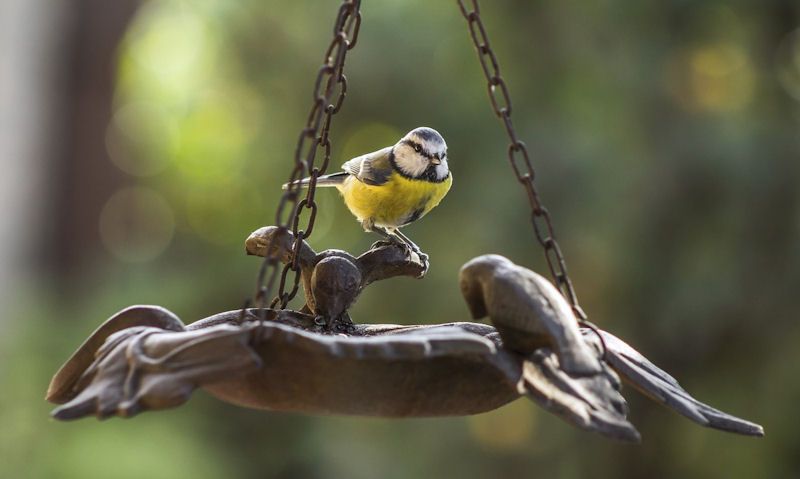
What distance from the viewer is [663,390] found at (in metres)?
1.74

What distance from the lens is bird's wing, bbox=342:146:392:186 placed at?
2.91 m

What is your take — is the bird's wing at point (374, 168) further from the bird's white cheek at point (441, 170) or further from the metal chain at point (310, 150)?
the metal chain at point (310, 150)

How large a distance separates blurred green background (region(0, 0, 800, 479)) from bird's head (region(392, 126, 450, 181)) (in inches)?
63.0

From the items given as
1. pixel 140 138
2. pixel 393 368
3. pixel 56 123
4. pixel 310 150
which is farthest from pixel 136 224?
pixel 393 368

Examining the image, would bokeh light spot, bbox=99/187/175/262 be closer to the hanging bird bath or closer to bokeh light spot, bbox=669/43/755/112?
bokeh light spot, bbox=669/43/755/112

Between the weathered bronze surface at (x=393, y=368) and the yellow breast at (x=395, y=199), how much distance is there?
107cm

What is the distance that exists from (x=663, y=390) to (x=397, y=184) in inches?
52.0

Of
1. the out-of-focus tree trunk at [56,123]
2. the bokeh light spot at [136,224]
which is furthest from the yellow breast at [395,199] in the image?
the out-of-focus tree trunk at [56,123]

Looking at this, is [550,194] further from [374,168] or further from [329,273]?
[329,273]

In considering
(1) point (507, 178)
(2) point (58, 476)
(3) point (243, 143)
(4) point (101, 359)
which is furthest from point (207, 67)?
(4) point (101, 359)

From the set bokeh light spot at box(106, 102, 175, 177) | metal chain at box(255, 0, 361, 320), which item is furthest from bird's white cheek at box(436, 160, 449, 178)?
bokeh light spot at box(106, 102, 175, 177)

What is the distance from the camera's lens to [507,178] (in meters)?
4.58

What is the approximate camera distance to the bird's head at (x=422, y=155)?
2742 millimetres

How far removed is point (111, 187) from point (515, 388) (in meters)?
7.14
